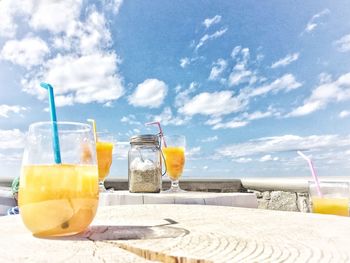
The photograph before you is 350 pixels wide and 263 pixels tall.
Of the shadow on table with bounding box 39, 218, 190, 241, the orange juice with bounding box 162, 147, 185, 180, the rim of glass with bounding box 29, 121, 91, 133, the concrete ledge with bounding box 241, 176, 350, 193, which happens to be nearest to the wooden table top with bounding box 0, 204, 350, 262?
the shadow on table with bounding box 39, 218, 190, 241

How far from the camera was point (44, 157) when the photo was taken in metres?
0.84

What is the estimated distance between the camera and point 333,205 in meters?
1.63

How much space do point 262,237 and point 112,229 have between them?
13.1 inches

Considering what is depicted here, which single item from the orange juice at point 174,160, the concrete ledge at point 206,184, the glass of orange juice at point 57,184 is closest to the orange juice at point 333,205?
the orange juice at point 174,160

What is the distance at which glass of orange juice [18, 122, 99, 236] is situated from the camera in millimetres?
815

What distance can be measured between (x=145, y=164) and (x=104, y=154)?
391 mm

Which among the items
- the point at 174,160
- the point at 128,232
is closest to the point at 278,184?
the point at 174,160

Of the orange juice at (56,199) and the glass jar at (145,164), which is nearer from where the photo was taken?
the orange juice at (56,199)

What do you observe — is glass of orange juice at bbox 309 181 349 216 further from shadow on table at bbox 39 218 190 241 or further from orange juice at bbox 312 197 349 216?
shadow on table at bbox 39 218 190 241

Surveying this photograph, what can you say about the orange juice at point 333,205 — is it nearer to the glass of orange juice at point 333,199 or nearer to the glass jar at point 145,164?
the glass of orange juice at point 333,199

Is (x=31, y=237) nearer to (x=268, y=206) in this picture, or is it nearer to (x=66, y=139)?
(x=66, y=139)

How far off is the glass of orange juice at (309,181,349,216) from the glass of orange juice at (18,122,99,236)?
112cm

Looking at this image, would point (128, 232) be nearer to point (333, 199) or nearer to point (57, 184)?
point (57, 184)

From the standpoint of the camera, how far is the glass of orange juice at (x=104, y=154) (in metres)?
2.48
